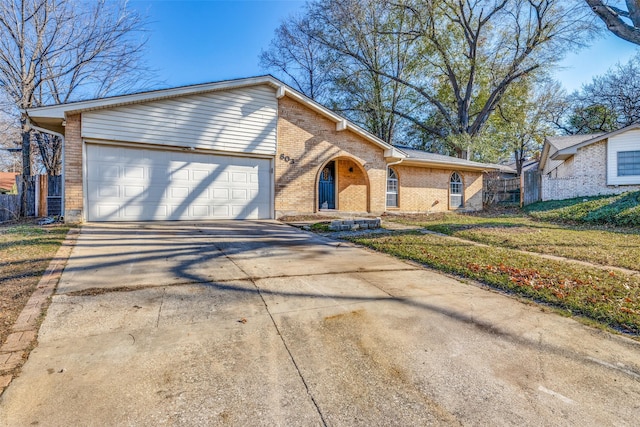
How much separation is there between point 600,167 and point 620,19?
12.6m

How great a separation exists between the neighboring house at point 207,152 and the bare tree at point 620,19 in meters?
7.10

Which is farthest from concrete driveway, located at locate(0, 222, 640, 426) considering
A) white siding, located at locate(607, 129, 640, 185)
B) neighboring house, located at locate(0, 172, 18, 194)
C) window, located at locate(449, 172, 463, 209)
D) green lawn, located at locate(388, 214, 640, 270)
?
neighboring house, located at locate(0, 172, 18, 194)

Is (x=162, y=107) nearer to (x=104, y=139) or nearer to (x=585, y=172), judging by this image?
(x=104, y=139)

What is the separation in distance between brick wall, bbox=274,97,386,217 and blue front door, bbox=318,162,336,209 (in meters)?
1.63

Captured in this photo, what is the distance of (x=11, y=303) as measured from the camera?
300cm

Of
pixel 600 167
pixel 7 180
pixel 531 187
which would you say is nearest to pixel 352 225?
pixel 531 187

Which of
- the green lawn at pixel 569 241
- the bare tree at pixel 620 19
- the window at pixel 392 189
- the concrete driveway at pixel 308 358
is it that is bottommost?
the concrete driveway at pixel 308 358

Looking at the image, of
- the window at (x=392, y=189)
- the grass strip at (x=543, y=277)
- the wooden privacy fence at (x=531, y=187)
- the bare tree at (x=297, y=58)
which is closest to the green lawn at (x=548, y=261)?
the grass strip at (x=543, y=277)

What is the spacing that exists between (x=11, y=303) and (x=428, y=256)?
17.5 ft

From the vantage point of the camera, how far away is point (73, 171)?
8539 mm

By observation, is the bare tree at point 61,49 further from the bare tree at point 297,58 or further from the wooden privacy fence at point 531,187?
the wooden privacy fence at point 531,187

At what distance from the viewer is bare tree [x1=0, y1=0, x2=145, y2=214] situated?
11.7 m

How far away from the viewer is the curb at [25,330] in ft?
6.63

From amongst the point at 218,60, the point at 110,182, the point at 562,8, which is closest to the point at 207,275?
the point at 110,182
